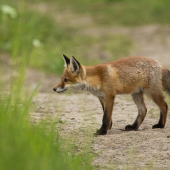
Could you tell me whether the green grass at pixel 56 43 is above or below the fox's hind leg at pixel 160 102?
above

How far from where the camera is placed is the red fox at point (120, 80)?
5.92m

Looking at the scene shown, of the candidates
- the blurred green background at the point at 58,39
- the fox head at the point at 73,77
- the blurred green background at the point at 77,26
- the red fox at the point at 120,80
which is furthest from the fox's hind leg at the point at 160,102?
the blurred green background at the point at 77,26

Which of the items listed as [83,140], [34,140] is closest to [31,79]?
[83,140]

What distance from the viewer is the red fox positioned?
5918mm

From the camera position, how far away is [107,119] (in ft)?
18.9

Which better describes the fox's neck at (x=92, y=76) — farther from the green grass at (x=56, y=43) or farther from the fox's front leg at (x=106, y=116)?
the green grass at (x=56, y=43)

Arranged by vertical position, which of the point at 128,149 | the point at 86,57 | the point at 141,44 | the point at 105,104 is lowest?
the point at 128,149

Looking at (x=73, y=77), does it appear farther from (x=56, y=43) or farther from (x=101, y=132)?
(x=56, y=43)

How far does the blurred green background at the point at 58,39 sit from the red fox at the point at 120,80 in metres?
0.74

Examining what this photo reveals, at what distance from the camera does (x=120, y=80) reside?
237 inches

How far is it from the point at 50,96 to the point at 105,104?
257 centimetres

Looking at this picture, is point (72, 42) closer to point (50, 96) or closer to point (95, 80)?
point (50, 96)

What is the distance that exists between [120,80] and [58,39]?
9019mm

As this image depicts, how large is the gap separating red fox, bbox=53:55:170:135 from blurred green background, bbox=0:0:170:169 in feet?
2.42
